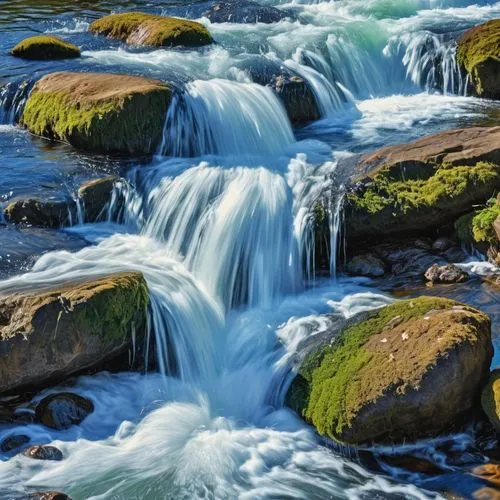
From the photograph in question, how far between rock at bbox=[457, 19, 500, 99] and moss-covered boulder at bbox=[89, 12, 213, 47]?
4.64 meters

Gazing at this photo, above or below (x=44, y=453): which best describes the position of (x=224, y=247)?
above

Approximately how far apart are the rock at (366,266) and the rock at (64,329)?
8.56 ft

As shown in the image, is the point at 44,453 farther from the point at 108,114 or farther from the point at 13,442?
the point at 108,114

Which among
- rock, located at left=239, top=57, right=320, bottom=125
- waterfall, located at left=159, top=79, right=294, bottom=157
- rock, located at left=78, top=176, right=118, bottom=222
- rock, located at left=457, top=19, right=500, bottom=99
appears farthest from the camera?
rock, located at left=457, top=19, right=500, bottom=99

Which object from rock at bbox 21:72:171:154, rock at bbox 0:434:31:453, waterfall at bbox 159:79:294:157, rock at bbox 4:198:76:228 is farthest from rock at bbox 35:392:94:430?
waterfall at bbox 159:79:294:157

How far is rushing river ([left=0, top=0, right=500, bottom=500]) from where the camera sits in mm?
6219

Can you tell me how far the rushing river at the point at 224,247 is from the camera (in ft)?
20.4

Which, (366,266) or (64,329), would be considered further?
(366,266)

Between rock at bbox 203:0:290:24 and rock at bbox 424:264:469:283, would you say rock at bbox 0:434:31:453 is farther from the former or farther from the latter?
rock at bbox 203:0:290:24

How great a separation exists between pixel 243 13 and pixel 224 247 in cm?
1018

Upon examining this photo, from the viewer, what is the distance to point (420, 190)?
364 inches

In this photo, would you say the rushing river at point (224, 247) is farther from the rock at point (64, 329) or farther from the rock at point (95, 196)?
the rock at point (64, 329)

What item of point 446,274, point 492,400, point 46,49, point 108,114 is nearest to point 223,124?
point 108,114

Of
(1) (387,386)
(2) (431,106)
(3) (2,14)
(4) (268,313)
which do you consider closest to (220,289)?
(4) (268,313)
